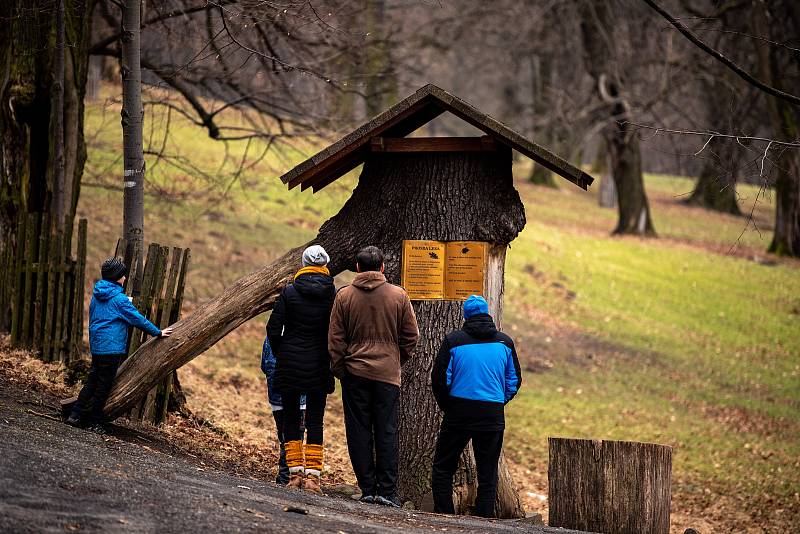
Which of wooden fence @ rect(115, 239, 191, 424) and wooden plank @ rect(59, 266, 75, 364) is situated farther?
wooden plank @ rect(59, 266, 75, 364)

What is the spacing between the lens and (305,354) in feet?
26.0

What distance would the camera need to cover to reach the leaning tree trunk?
348 inches

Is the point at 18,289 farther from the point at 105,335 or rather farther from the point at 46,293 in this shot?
the point at 105,335

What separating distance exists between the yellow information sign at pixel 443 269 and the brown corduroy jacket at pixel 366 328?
3.19ft

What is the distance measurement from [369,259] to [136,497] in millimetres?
2713

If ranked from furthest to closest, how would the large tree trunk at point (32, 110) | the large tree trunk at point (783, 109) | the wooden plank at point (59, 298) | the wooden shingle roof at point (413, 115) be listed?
1. the large tree trunk at point (783, 109)
2. the large tree trunk at point (32, 110)
3. the wooden plank at point (59, 298)
4. the wooden shingle roof at point (413, 115)

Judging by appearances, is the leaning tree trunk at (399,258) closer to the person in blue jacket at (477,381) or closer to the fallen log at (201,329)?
the fallen log at (201,329)

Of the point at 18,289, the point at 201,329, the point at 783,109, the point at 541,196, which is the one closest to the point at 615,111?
the point at 783,109

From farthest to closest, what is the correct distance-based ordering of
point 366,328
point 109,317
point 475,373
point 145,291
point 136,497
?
1. point 145,291
2. point 109,317
3. point 366,328
4. point 475,373
5. point 136,497

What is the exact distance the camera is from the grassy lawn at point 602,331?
43.6 feet

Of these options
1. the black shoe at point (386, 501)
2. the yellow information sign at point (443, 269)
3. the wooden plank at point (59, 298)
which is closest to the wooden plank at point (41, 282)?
the wooden plank at point (59, 298)

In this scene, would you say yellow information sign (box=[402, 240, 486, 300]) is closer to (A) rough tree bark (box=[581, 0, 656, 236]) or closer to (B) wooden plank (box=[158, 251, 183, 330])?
(B) wooden plank (box=[158, 251, 183, 330])

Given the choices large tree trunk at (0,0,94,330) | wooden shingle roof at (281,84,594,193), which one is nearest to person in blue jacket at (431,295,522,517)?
wooden shingle roof at (281,84,594,193)

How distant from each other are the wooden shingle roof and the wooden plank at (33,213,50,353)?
3180mm
